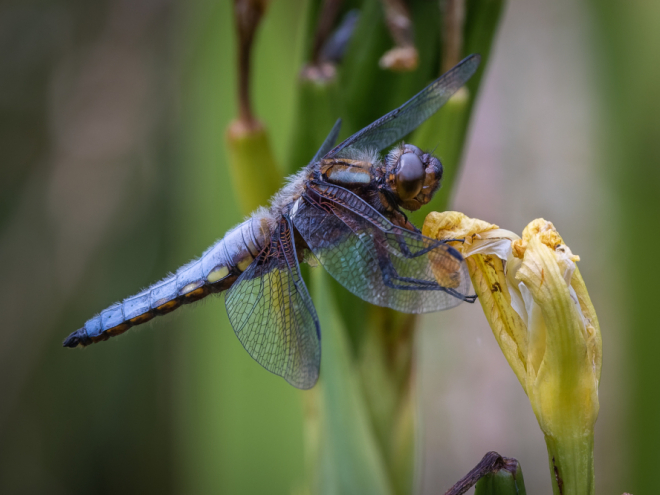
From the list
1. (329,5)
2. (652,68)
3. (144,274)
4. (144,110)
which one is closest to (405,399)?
(329,5)

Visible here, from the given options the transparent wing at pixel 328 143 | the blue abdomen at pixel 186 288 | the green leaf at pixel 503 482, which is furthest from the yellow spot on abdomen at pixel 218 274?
the green leaf at pixel 503 482

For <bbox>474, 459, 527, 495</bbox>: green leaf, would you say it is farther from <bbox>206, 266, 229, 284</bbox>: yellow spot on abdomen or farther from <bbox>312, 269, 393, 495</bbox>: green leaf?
<bbox>206, 266, 229, 284</bbox>: yellow spot on abdomen

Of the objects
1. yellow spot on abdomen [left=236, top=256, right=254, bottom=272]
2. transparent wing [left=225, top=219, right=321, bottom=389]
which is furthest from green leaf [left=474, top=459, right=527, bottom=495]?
yellow spot on abdomen [left=236, top=256, right=254, bottom=272]

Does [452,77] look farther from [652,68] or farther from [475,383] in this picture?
[475,383]

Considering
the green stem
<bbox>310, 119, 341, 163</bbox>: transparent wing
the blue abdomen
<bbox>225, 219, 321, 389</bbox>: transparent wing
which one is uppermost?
<bbox>310, 119, 341, 163</bbox>: transparent wing

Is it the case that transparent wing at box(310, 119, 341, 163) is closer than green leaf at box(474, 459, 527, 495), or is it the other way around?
green leaf at box(474, 459, 527, 495)

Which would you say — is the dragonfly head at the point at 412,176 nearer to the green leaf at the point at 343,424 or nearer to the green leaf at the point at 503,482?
the green leaf at the point at 343,424

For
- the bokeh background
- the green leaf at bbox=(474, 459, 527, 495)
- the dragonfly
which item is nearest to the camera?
the green leaf at bbox=(474, 459, 527, 495)
